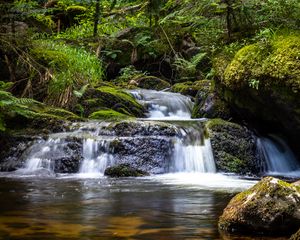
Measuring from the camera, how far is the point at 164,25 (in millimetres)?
16984

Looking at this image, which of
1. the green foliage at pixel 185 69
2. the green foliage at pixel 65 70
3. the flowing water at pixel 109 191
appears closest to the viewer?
the flowing water at pixel 109 191

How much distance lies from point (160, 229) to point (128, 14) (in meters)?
17.7

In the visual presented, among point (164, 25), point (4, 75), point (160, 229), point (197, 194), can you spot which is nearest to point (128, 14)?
point (164, 25)

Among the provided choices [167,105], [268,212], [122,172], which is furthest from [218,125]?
[268,212]

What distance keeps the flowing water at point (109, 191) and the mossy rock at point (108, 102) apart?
547 millimetres

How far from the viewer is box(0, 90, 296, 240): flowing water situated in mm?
3973

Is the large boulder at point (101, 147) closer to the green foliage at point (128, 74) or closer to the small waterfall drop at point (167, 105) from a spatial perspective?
the small waterfall drop at point (167, 105)

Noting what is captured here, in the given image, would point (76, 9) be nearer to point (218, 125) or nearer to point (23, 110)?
point (23, 110)

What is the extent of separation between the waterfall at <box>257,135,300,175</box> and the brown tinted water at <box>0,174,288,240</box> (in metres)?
3.00

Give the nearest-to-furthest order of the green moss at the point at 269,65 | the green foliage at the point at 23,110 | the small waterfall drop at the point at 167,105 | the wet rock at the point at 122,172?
the green moss at the point at 269,65
the wet rock at the point at 122,172
the green foliage at the point at 23,110
the small waterfall drop at the point at 167,105

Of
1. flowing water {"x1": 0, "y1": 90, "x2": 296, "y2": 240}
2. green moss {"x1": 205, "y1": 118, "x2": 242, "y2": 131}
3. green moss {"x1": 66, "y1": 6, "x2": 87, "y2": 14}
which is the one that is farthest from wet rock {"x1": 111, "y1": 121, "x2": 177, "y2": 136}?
green moss {"x1": 66, "y1": 6, "x2": 87, "y2": 14}

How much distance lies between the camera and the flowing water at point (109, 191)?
397 cm

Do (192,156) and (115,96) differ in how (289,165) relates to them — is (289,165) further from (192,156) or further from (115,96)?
(115,96)

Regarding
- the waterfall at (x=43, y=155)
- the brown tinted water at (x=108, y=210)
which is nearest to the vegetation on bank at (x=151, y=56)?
the waterfall at (x=43, y=155)
